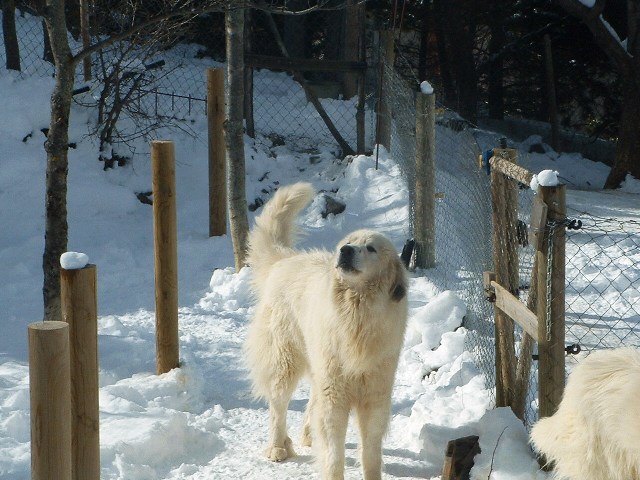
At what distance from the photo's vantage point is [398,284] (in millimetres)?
4184

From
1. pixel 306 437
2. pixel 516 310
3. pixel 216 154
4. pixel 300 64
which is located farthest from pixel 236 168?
pixel 516 310

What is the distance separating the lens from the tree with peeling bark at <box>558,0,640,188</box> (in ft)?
37.8

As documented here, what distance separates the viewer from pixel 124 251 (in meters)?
8.61

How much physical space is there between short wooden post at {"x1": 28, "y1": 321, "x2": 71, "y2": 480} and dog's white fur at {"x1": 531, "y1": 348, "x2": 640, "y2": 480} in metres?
1.69

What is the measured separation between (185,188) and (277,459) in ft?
19.9

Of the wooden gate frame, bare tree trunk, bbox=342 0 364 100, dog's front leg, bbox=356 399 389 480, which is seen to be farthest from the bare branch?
dog's front leg, bbox=356 399 389 480

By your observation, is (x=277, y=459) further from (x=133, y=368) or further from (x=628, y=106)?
(x=628, y=106)

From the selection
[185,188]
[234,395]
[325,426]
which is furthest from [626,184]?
[325,426]

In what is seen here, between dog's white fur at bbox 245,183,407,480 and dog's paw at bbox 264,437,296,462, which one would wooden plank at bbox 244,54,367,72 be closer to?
dog's white fur at bbox 245,183,407,480

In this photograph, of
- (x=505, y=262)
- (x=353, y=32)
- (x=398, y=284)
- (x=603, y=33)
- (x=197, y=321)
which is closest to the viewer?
(x=398, y=284)

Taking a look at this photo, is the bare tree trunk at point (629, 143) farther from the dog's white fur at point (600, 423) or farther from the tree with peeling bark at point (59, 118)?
the dog's white fur at point (600, 423)

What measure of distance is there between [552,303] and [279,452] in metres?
1.84

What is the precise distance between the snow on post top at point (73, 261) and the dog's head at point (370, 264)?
1.19 m

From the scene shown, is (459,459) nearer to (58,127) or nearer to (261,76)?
(58,127)
